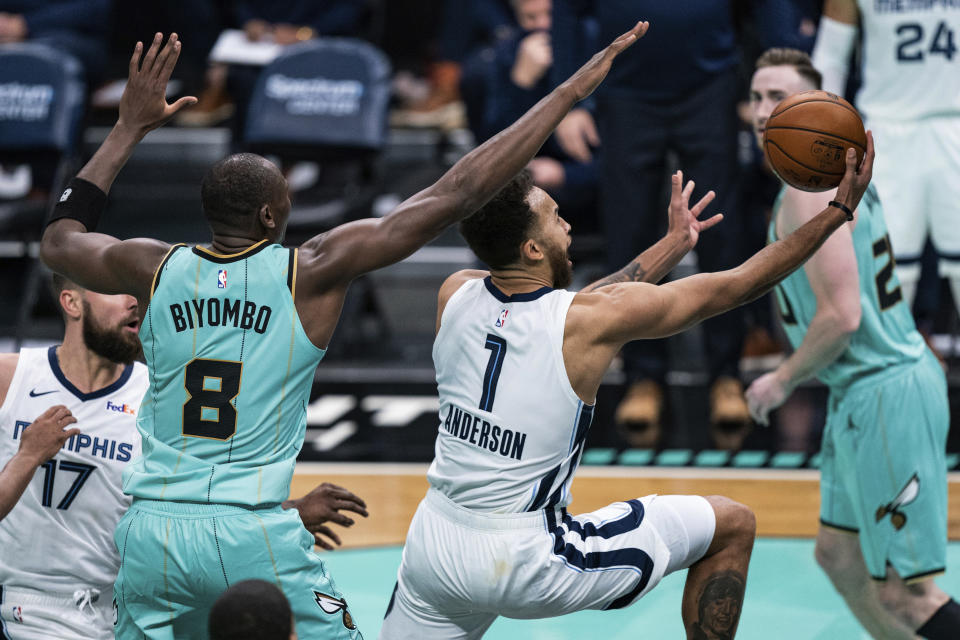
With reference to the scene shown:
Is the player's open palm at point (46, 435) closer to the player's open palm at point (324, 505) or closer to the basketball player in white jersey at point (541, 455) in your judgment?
the player's open palm at point (324, 505)

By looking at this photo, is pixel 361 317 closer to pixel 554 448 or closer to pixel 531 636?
pixel 531 636

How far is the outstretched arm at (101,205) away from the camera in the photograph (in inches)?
131

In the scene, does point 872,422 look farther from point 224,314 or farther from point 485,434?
point 224,314

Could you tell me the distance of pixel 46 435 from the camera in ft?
11.2

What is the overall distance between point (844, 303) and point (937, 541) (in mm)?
751

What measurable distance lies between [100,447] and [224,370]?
2.22ft

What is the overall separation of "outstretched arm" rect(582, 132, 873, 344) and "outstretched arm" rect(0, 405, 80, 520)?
137 centimetres

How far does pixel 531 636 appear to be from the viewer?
4895 millimetres

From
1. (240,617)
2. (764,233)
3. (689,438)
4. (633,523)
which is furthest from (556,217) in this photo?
(764,233)

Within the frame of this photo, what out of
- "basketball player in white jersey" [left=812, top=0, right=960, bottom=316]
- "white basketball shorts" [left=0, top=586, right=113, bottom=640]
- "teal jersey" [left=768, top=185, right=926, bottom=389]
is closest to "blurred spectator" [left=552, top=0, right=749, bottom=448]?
"basketball player in white jersey" [left=812, top=0, right=960, bottom=316]

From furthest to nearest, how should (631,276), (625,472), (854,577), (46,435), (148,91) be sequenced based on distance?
(625,472), (854,577), (631,276), (148,91), (46,435)

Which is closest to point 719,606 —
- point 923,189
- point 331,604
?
point 331,604

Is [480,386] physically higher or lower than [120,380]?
higher

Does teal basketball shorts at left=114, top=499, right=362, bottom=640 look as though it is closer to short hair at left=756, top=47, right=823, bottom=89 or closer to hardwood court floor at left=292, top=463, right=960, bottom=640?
hardwood court floor at left=292, top=463, right=960, bottom=640
